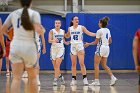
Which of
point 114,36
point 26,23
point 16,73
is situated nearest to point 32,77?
point 16,73

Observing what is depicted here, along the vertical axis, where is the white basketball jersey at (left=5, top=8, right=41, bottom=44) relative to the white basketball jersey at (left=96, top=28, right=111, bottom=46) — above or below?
above

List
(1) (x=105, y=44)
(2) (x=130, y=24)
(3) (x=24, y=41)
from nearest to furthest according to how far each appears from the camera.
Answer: (3) (x=24, y=41) < (1) (x=105, y=44) < (2) (x=130, y=24)

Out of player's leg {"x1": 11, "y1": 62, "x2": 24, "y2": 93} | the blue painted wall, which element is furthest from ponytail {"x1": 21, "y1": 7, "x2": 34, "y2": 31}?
the blue painted wall

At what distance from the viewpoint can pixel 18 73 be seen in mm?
6020

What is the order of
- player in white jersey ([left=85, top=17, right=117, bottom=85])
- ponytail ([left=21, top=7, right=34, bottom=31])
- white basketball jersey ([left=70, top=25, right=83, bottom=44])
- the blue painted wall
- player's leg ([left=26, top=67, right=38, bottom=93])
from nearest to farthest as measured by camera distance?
ponytail ([left=21, top=7, right=34, bottom=31])
player's leg ([left=26, top=67, right=38, bottom=93])
player in white jersey ([left=85, top=17, right=117, bottom=85])
white basketball jersey ([left=70, top=25, right=83, bottom=44])
the blue painted wall

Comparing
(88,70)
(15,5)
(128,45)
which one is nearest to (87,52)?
(88,70)

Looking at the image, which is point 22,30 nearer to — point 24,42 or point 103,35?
point 24,42

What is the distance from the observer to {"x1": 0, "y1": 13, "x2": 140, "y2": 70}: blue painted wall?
1595 centimetres

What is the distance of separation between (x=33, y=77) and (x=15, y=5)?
36.0 ft

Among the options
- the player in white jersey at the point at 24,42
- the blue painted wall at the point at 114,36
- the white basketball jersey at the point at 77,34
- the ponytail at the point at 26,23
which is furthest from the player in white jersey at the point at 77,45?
the ponytail at the point at 26,23

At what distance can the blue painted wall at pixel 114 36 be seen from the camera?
52.3 ft

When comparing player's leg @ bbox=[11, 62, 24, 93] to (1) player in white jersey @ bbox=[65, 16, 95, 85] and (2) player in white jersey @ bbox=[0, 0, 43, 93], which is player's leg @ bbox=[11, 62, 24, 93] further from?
(1) player in white jersey @ bbox=[65, 16, 95, 85]

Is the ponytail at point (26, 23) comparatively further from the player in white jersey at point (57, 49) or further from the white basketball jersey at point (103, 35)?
the white basketball jersey at point (103, 35)

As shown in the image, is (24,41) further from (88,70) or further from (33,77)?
(88,70)
